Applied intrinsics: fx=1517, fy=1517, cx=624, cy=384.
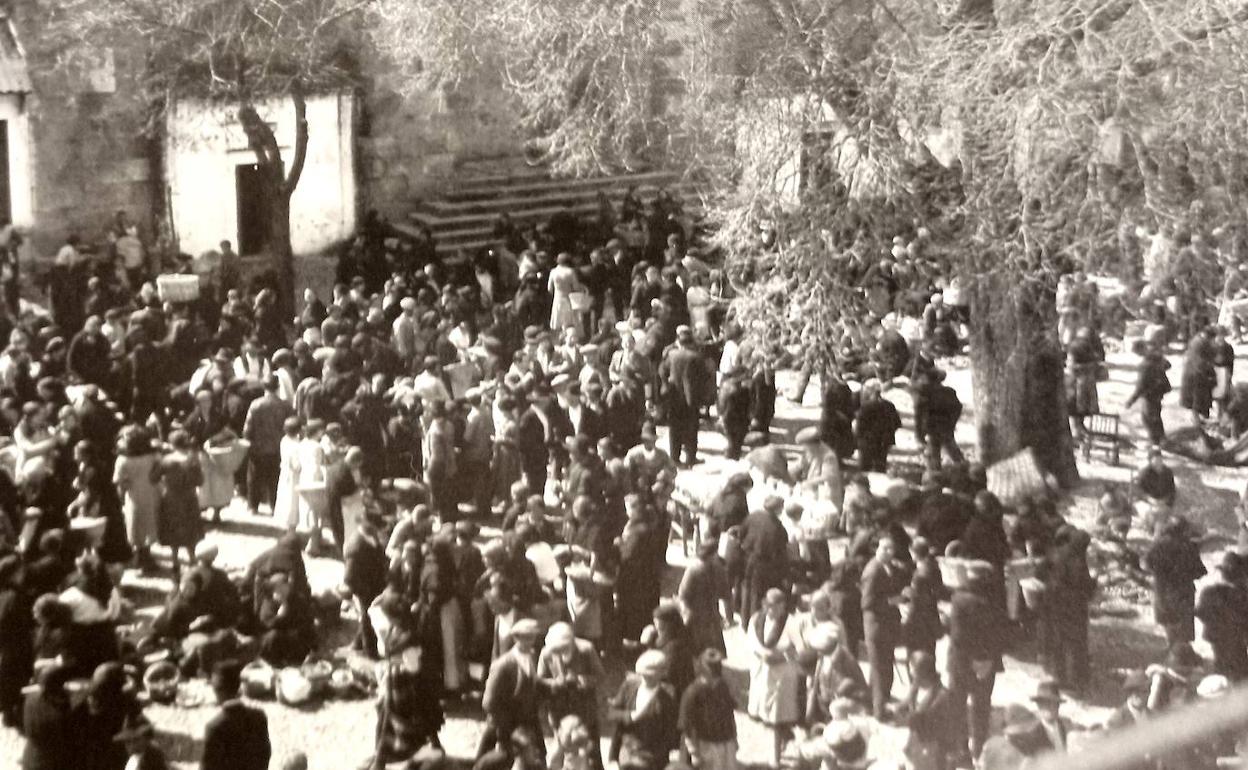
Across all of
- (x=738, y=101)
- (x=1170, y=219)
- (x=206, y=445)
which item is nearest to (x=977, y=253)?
(x=1170, y=219)

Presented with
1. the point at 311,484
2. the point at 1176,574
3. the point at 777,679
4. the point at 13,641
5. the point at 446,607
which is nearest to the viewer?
the point at 13,641

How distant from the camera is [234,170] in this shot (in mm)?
22266

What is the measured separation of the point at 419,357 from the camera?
1644 centimetres

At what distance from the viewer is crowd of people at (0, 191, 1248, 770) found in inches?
359

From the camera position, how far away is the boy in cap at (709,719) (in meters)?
8.88

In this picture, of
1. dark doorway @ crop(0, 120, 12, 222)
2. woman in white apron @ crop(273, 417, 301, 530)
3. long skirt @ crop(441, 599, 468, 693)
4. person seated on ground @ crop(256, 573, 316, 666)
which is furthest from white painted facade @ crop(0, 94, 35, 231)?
long skirt @ crop(441, 599, 468, 693)

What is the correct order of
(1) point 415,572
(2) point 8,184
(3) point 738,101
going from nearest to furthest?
(1) point 415,572 → (3) point 738,101 → (2) point 8,184

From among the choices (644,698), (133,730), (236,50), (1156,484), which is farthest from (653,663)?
(236,50)

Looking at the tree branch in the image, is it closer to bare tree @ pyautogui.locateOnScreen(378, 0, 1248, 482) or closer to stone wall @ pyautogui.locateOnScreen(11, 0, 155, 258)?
stone wall @ pyautogui.locateOnScreen(11, 0, 155, 258)

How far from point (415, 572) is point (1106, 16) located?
7.43 metres

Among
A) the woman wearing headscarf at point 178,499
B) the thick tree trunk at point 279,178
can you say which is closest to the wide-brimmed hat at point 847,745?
the woman wearing headscarf at point 178,499

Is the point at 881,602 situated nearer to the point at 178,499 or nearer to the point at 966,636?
the point at 966,636

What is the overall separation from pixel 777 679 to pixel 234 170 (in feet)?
49.4

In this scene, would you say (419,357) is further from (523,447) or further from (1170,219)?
(1170,219)
